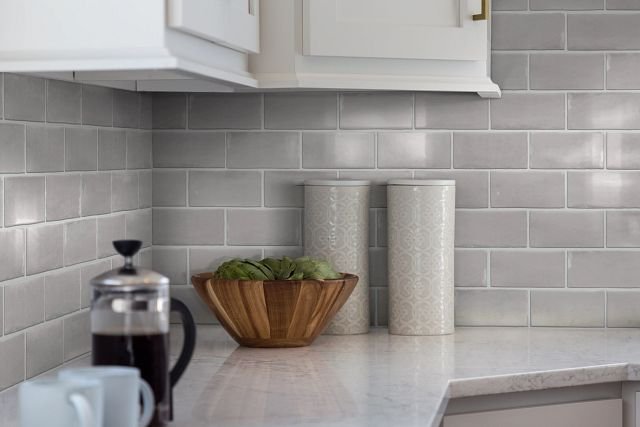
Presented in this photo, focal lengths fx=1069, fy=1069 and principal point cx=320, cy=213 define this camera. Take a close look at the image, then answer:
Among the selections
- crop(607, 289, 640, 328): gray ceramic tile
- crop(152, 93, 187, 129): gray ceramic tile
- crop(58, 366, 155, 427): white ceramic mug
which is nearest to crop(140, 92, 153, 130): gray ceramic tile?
crop(152, 93, 187, 129): gray ceramic tile

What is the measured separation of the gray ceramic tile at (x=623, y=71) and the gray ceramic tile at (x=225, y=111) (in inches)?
34.4

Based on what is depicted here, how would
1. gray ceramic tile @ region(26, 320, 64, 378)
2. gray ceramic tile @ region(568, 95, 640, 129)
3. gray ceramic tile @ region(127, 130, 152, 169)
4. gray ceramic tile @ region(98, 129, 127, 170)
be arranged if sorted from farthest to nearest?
1. gray ceramic tile @ region(568, 95, 640, 129)
2. gray ceramic tile @ region(127, 130, 152, 169)
3. gray ceramic tile @ region(98, 129, 127, 170)
4. gray ceramic tile @ region(26, 320, 64, 378)

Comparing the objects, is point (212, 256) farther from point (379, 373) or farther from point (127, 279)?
point (127, 279)

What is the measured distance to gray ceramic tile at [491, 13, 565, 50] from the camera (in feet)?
8.69

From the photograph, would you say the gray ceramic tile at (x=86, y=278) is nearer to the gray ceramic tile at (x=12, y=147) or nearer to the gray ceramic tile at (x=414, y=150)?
the gray ceramic tile at (x=12, y=147)

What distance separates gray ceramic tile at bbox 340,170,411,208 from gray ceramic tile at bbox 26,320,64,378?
89 cm

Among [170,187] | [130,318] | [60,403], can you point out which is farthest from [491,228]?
[60,403]

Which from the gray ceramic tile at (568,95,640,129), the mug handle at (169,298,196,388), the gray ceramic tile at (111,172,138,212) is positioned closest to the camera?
the mug handle at (169,298,196,388)

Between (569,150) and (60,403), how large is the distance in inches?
67.1

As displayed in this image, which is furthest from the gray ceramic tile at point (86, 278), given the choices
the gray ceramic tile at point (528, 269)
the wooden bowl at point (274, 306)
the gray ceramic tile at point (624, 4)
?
the gray ceramic tile at point (624, 4)

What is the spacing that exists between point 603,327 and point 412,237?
1.83 feet

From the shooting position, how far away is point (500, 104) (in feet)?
8.73

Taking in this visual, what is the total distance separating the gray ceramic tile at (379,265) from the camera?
2695mm

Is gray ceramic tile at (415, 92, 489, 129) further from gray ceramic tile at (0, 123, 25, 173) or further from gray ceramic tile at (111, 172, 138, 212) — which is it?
gray ceramic tile at (0, 123, 25, 173)
